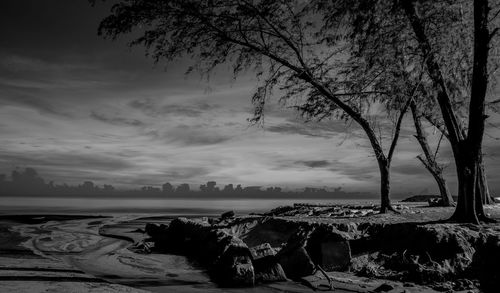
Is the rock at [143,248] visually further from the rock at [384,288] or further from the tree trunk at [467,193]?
the tree trunk at [467,193]

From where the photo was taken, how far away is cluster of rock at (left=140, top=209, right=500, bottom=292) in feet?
27.5

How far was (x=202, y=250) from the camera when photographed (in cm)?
1275

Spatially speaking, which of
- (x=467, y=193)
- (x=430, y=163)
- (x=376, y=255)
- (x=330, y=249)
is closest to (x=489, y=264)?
(x=376, y=255)

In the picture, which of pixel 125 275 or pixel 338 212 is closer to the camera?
pixel 125 275

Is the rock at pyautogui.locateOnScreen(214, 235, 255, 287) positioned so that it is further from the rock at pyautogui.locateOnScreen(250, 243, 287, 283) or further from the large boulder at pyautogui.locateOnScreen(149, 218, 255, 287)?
the rock at pyautogui.locateOnScreen(250, 243, 287, 283)

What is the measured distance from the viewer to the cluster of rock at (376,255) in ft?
27.5

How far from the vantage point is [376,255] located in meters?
10.3

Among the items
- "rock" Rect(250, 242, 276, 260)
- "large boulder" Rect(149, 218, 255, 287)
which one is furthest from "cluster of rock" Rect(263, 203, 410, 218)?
"rock" Rect(250, 242, 276, 260)

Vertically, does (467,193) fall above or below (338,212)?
above

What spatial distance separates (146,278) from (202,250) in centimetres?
333

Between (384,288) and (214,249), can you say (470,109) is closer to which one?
(384,288)

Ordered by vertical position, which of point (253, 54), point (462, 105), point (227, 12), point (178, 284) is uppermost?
point (227, 12)

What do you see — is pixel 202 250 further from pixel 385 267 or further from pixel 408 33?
pixel 408 33

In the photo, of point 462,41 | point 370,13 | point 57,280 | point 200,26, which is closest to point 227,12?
point 200,26
